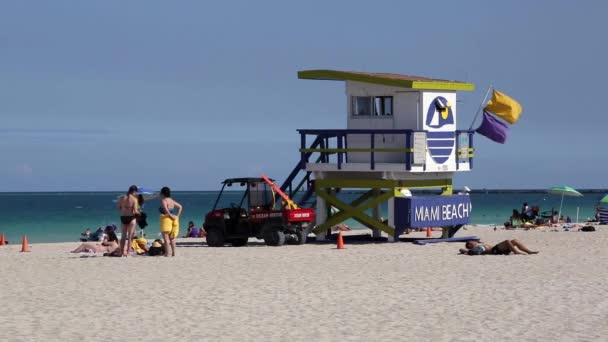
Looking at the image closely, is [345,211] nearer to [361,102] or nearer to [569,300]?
[361,102]

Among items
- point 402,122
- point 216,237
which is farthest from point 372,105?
point 216,237

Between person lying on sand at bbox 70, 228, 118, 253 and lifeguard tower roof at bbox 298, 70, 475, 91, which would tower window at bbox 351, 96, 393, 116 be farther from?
person lying on sand at bbox 70, 228, 118, 253

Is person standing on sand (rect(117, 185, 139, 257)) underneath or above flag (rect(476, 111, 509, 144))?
underneath

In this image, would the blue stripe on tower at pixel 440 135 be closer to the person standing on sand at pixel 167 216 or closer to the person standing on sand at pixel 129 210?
the person standing on sand at pixel 167 216

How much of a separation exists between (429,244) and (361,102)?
4.31 meters

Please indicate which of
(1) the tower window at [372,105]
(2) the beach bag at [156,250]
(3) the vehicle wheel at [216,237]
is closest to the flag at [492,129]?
(1) the tower window at [372,105]

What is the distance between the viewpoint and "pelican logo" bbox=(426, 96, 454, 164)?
30422 mm

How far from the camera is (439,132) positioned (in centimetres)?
3061

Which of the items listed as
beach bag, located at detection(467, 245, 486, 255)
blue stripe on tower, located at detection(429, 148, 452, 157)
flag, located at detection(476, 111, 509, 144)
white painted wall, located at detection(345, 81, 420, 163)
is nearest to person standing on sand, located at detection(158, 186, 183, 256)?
beach bag, located at detection(467, 245, 486, 255)

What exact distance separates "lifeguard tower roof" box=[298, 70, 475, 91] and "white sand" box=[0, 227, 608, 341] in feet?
17.4

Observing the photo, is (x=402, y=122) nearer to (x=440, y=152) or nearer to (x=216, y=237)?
(x=440, y=152)

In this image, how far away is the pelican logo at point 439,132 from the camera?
30.4 meters

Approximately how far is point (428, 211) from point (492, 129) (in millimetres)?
4642

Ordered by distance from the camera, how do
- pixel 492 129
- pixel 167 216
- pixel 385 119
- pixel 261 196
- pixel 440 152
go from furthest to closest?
pixel 492 129, pixel 385 119, pixel 440 152, pixel 261 196, pixel 167 216
